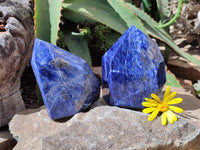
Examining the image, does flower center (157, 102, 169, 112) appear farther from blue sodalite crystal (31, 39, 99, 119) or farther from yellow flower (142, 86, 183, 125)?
blue sodalite crystal (31, 39, 99, 119)

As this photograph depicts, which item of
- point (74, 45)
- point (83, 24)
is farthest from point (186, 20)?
point (74, 45)

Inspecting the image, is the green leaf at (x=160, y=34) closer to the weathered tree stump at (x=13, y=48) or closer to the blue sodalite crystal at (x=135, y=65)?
the blue sodalite crystal at (x=135, y=65)

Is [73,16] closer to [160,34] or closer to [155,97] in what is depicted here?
[160,34]

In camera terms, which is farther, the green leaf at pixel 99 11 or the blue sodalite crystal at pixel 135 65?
the green leaf at pixel 99 11

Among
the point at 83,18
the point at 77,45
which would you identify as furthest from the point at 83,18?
the point at 77,45

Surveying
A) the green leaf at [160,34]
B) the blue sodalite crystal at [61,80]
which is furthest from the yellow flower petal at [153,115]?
the green leaf at [160,34]

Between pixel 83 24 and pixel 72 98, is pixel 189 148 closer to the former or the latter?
pixel 72 98
